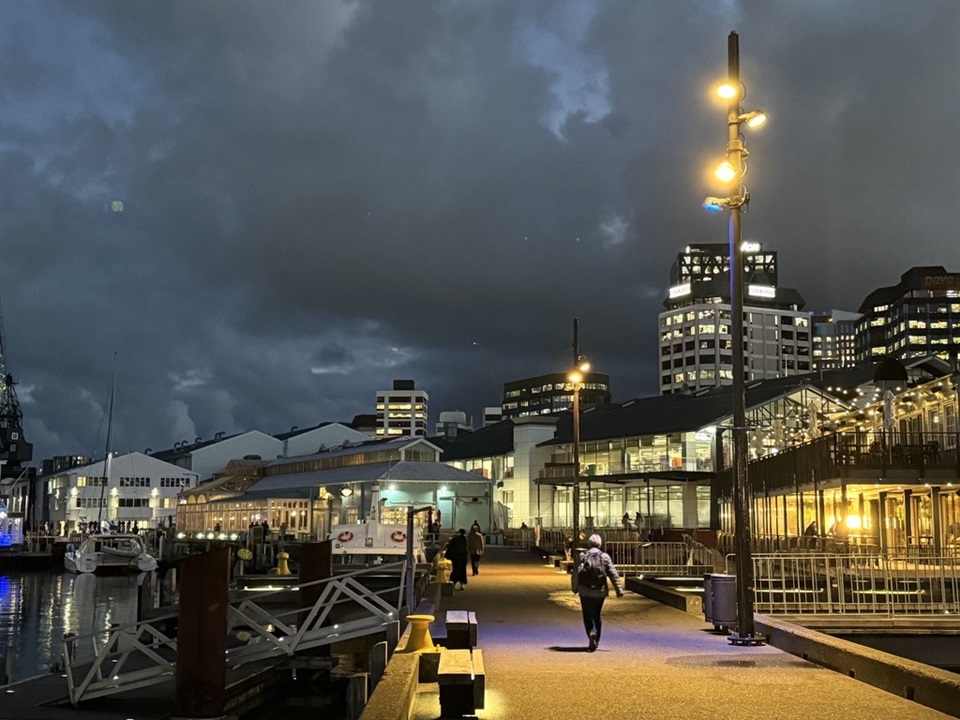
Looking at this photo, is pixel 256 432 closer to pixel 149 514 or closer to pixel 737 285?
pixel 149 514

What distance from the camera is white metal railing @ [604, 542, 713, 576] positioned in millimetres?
39781

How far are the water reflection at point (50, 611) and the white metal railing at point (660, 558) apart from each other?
18.5m

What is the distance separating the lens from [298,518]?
75062 millimetres

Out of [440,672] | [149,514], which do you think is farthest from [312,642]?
[149,514]

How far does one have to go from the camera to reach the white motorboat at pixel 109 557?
76.1 metres

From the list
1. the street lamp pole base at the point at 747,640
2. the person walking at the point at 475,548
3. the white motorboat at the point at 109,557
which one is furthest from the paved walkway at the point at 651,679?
the white motorboat at the point at 109,557

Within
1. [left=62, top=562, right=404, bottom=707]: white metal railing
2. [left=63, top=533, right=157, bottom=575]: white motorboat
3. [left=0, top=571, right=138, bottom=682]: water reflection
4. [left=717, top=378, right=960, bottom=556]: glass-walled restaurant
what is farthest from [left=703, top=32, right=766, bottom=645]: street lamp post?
[left=63, top=533, right=157, bottom=575]: white motorboat

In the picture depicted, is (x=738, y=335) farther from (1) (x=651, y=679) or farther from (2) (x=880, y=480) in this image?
(2) (x=880, y=480)

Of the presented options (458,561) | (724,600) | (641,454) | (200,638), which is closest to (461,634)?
(724,600)

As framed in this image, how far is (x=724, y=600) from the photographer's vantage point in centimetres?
1853

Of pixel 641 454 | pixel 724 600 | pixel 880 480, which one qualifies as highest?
pixel 641 454

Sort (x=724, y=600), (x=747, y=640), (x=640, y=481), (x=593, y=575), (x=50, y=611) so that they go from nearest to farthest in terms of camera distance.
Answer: (x=593, y=575) → (x=747, y=640) → (x=724, y=600) → (x=50, y=611) → (x=640, y=481)

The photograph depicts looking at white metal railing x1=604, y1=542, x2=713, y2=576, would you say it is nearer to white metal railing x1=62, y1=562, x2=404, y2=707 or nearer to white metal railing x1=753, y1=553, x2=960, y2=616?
white metal railing x1=753, y1=553, x2=960, y2=616

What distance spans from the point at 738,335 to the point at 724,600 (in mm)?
4639
